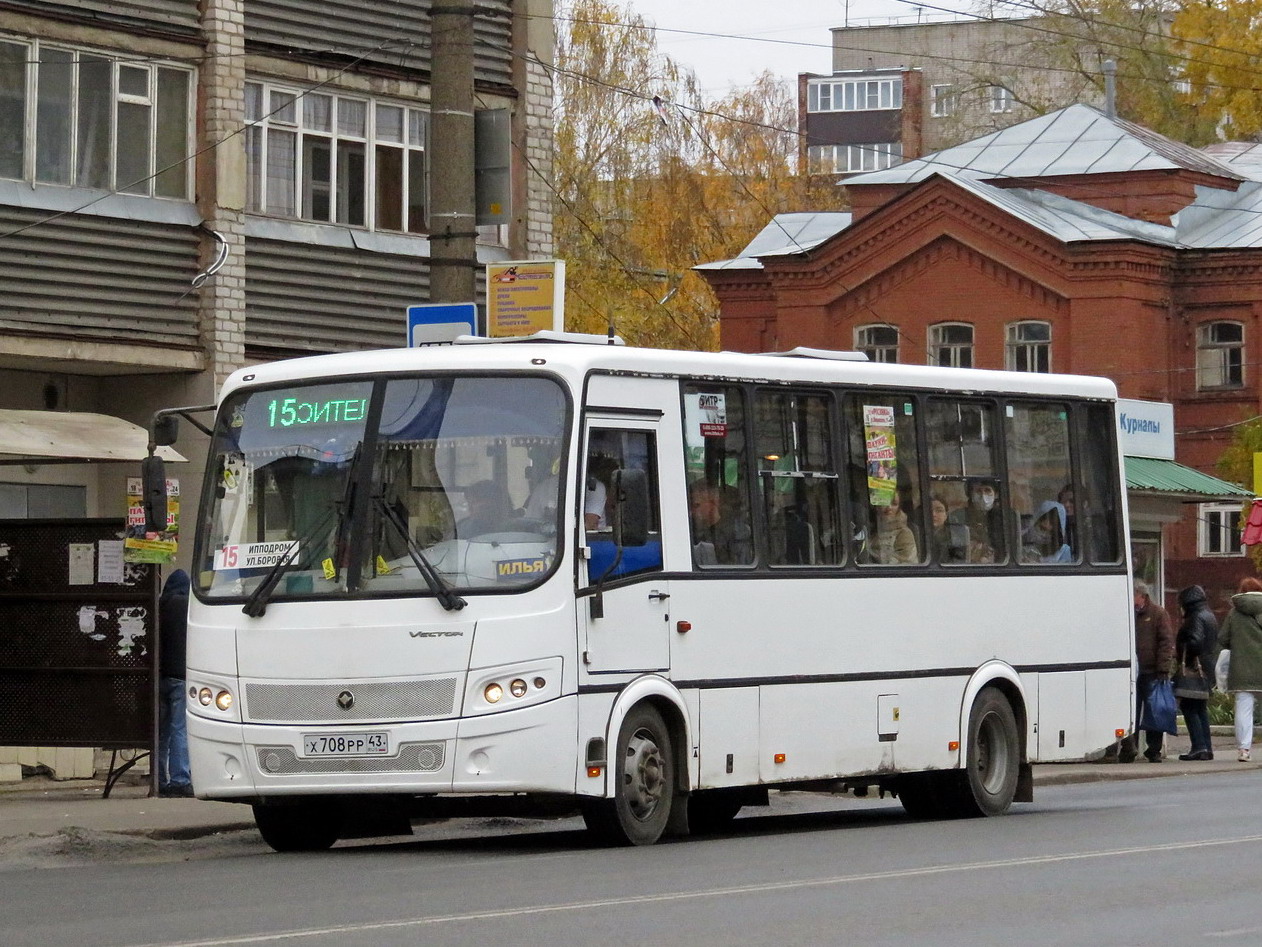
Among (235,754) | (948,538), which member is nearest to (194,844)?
(235,754)

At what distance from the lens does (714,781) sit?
1470 cm

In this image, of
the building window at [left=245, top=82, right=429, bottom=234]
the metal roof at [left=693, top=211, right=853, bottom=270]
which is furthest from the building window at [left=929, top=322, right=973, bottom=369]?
the building window at [left=245, top=82, right=429, bottom=234]

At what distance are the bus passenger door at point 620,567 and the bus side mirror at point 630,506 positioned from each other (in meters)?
0.01

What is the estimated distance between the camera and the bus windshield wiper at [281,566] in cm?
1397

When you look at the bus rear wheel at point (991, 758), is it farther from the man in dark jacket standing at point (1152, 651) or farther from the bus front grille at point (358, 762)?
the man in dark jacket standing at point (1152, 651)

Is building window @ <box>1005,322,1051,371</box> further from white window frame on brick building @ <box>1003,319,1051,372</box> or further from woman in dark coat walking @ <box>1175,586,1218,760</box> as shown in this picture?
woman in dark coat walking @ <box>1175,586,1218,760</box>

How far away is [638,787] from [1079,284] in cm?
4004

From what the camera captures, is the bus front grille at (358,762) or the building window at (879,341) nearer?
the bus front grille at (358,762)

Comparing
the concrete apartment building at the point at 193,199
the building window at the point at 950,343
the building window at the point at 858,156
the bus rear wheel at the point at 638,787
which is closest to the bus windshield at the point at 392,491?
the bus rear wheel at the point at 638,787

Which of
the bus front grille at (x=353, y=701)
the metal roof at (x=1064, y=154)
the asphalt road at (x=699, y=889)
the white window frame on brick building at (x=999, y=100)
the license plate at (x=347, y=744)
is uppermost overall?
the white window frame on brick building at (x=999, y=100)

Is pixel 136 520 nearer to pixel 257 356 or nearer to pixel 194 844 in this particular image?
pixel 194 844

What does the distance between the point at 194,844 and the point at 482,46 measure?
1402 centimetres

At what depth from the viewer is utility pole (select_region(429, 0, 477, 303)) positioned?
54.5ft

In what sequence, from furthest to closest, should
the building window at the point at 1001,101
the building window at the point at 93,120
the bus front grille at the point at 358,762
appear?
the building window at the point at 1001,101 < the building window at the point at 93,120 < the bus front grille at the point at 358,762
